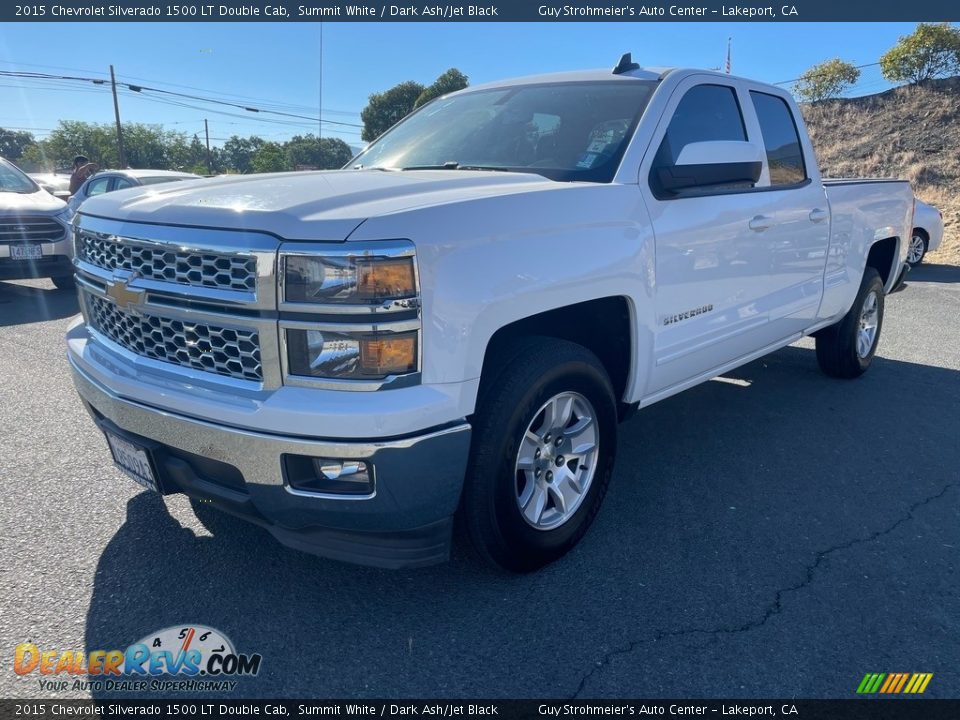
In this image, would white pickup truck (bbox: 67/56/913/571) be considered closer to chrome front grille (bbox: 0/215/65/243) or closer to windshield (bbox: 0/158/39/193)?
chrome front grille (bbox: 0/215/65/243)

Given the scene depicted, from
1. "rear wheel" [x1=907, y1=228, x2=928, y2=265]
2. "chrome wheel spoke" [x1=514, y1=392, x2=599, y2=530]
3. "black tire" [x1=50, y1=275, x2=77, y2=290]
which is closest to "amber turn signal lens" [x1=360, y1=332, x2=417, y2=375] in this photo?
"chrome wheel spoke" [x1=514, y1=392, x2=599, y2=530]

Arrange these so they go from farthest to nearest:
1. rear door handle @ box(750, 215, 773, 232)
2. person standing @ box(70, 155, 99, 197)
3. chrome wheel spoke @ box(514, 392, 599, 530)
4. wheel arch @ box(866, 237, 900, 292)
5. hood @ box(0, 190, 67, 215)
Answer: person standing @ box(70, 155, 99, 197) < hood @ box(0, 190, 67, 215) < wheel arch @ box(866, 237, 900, 292) < rear door handle @ box(750, 215, 773, 232) < chrome wheel spoke @ box(514, 392, 599, 530)

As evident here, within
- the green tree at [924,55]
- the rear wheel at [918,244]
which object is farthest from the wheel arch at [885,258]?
the green tree at [924,55]

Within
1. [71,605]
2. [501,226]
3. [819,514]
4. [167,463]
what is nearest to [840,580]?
[819,514]

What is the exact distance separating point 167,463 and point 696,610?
6.44 ft

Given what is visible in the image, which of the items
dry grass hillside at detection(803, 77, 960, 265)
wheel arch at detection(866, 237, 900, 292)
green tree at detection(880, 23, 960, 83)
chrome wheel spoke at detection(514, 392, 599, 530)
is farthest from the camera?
green tree at detection(880, 23, 960, 83)

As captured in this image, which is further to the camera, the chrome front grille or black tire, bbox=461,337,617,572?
the chrome front grille

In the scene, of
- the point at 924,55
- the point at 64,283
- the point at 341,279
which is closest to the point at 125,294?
the point at 341,279

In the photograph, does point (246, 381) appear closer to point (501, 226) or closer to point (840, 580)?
point (501, 226)

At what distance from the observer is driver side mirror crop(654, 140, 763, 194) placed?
3.04 m

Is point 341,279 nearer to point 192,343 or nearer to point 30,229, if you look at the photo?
point 192,343

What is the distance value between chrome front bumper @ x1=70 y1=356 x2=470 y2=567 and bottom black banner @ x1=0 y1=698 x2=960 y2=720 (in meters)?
0.44

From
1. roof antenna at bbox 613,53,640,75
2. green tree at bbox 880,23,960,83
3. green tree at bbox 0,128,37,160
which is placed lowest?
green tree at bbox 0,128,37,160

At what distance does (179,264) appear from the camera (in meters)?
2.31
